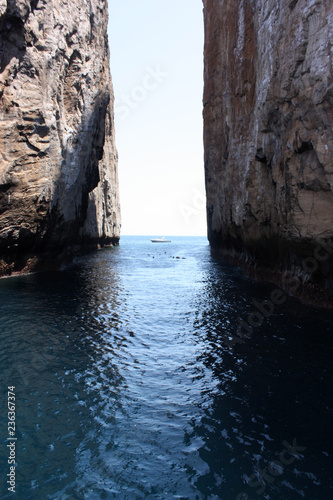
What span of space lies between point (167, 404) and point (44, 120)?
85.1 feet

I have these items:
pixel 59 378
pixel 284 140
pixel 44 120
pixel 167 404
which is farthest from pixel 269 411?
pixel 44 120

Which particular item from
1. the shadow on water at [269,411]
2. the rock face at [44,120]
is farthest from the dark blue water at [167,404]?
the rock face at [44,120]

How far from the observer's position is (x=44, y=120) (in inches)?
1108

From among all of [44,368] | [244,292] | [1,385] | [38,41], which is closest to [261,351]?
[44,368]

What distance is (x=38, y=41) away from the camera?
2762 cm

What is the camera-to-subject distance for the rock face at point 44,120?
2586cm

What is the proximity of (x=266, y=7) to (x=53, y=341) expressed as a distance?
24053mm

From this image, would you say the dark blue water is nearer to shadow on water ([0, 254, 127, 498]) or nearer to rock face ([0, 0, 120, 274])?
shadow on water ([0, 254, 127, 498])

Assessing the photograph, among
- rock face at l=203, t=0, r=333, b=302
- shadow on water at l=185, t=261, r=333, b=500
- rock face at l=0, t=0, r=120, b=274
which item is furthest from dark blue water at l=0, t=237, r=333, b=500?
rock face at l=0, t=0, r=120, b=274

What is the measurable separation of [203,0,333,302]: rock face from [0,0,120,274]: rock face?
51.6 ft

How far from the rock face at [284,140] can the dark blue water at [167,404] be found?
4.06 m

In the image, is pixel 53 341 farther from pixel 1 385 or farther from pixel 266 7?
pixel 266 7

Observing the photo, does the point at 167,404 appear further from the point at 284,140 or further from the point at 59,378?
the point at 284,140

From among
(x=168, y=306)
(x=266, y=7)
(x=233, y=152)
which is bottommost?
(x=168, y=306)
